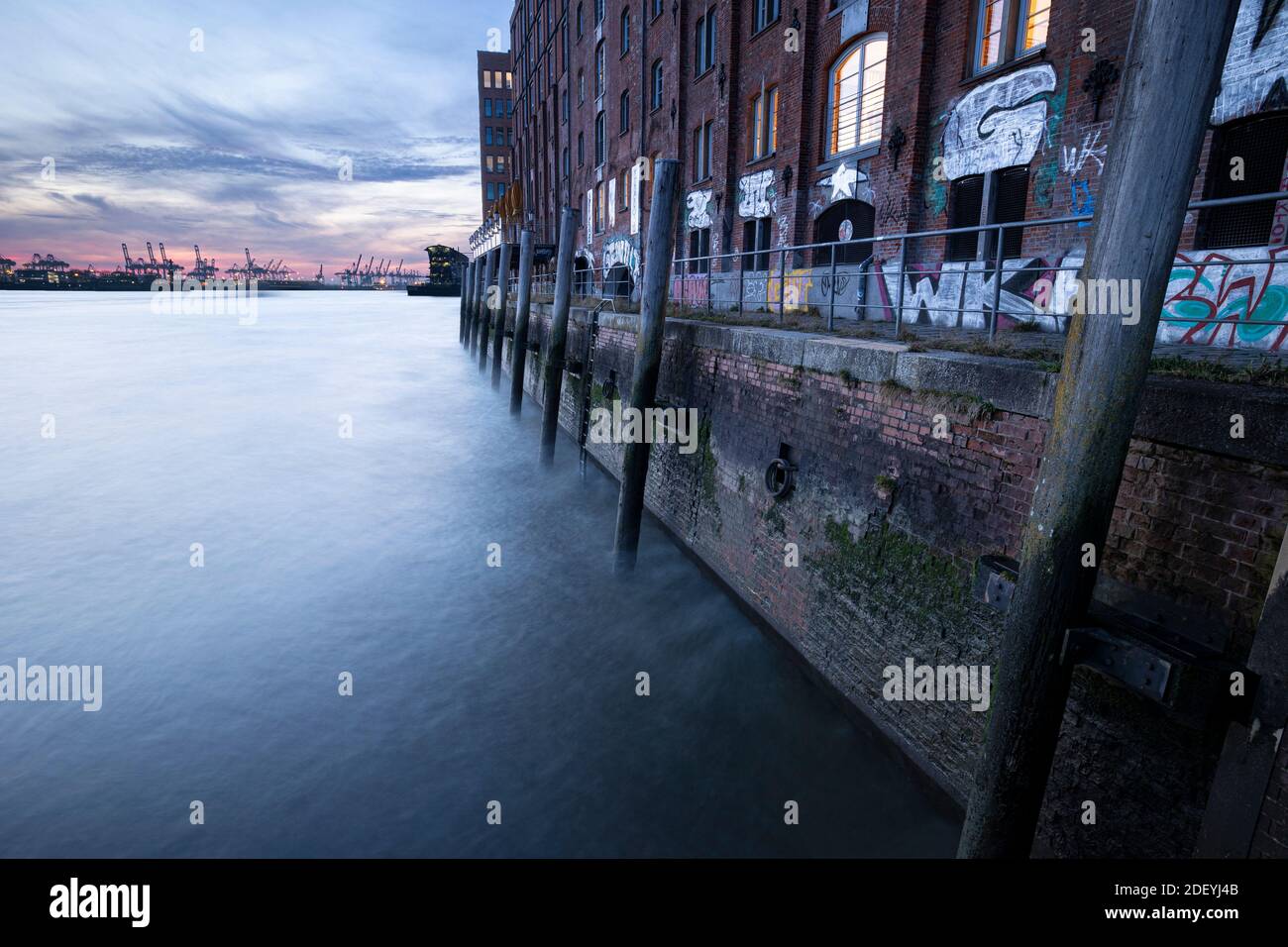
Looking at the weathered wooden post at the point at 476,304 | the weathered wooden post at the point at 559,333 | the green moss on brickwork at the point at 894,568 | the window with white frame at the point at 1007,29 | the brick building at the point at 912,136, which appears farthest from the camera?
the weathered wooden post at the point at 476,304

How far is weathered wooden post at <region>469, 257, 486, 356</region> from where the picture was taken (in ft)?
112

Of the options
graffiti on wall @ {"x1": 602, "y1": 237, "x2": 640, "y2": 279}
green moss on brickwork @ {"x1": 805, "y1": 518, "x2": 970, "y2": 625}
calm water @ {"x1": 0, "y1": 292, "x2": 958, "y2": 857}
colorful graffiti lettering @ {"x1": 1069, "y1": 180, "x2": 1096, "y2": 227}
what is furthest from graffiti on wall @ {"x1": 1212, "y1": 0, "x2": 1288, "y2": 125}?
graffiti on wall @ {"x1": 602, "y1": 237, "x2": 640, "y2": 279}

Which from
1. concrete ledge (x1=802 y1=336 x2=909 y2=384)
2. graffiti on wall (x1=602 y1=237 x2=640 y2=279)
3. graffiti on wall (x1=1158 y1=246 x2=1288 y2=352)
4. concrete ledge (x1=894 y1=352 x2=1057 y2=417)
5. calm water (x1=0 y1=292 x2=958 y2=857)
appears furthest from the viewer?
graffiti on wall (x1=602 y1=237 x2=640 y2=279)

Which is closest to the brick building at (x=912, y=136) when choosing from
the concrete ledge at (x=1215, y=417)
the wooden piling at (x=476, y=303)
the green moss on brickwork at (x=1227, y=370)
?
the green moss on brickwork at (x=1227, y=370)

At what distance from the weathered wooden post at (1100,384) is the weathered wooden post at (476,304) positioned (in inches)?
1294

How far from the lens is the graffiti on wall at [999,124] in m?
8.57

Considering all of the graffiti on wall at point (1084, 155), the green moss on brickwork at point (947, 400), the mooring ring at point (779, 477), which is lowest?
the mooring ring at point (779, 477)

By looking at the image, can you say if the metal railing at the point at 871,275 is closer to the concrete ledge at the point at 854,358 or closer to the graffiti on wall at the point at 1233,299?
the graffiti on wall at the point at 1233,299

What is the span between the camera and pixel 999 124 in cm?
909

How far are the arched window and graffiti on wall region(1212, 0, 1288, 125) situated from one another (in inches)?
220

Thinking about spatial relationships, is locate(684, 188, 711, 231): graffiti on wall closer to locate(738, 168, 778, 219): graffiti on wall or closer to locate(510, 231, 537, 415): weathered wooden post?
locate(738, 168, 778, 219): graffiti on wall

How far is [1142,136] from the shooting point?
8.64ft
